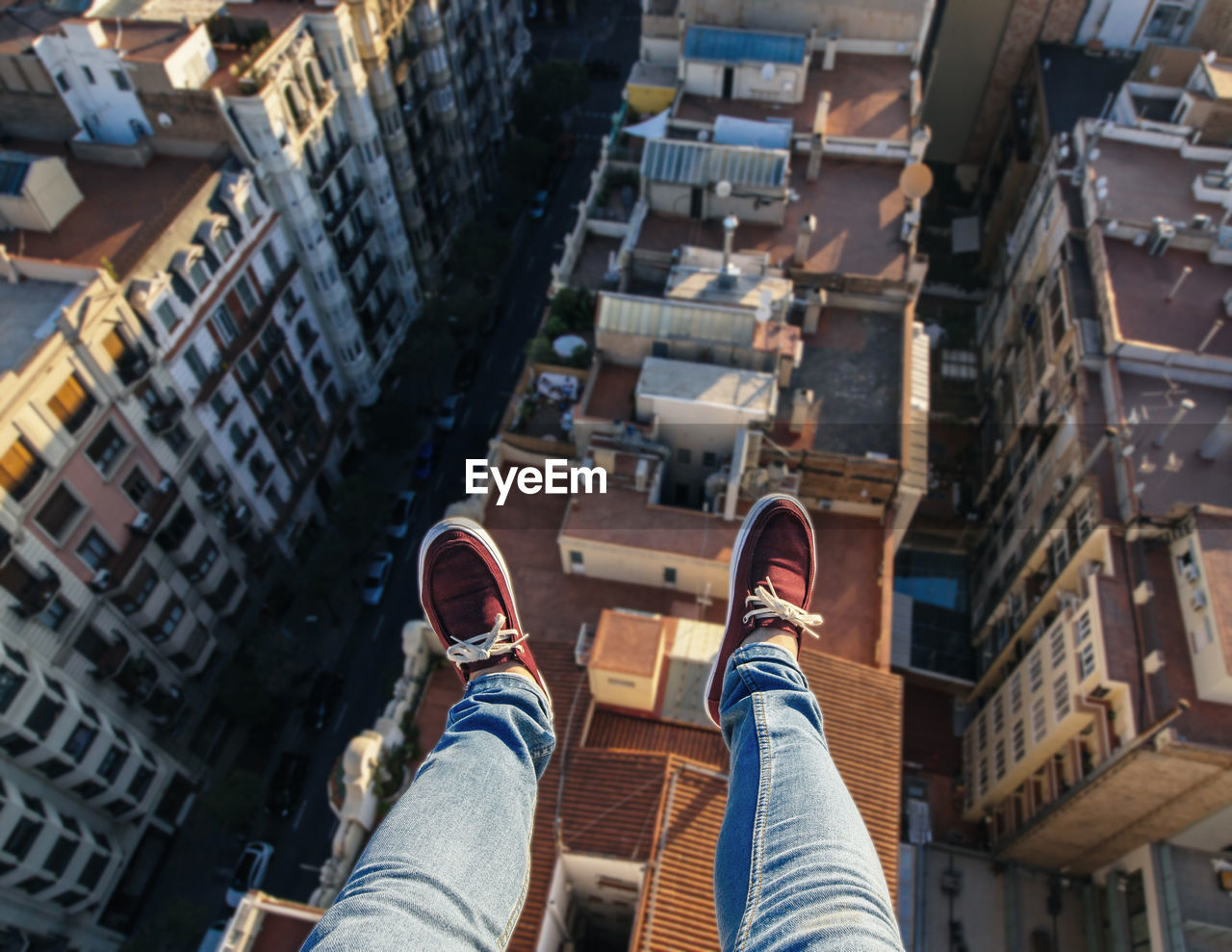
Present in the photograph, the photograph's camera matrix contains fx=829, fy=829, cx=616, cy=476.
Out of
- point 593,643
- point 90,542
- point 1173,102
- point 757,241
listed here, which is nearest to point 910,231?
point 757,241

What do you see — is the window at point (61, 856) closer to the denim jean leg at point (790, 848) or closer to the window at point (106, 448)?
the window at point (106, 448)

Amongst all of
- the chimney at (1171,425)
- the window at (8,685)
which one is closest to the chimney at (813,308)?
the chimney at (1171,425)

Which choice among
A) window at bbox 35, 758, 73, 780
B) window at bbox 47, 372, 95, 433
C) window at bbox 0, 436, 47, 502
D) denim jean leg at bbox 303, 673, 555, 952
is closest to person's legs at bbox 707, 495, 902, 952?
denim jean leg at bbox 303, 673, 555, 952

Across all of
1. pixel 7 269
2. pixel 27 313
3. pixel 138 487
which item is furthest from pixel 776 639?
pixel 7 269

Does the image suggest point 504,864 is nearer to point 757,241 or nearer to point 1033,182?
point 757,241

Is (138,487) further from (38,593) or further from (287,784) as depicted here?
(287,784)

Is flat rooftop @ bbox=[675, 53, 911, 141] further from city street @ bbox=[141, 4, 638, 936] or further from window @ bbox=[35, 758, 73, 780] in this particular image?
window @ bbox=[35, 758, 73, 780]
